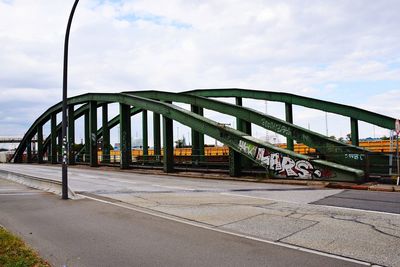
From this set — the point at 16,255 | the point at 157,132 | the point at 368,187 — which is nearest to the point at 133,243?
the point at 16,255

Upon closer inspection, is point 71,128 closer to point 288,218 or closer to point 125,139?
point 125,139

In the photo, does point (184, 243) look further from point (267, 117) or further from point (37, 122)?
point (37, 122)

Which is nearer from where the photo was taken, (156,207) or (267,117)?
(156,207)

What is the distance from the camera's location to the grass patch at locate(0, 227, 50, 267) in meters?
4.87

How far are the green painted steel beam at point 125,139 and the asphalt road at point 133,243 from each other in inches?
729

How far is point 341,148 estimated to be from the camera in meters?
19.4

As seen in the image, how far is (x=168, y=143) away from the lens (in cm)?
2344

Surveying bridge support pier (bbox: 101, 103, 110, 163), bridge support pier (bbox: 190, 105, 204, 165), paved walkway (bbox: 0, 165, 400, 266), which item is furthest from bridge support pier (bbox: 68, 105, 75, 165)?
paved walkway (bbox: 0, 165, 400, 266)

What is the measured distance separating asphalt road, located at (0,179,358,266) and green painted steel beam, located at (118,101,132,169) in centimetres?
1851

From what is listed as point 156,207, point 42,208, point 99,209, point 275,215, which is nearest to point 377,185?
point 275,215

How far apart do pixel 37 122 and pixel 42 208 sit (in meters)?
40.4

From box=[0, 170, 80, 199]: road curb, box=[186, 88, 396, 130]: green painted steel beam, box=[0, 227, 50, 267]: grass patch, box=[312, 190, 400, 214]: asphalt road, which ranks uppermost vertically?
box=[186, 88, 396, 130]: green painted steel beam

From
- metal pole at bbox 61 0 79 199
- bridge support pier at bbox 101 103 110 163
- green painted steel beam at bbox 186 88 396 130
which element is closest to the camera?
metal pole at bbox 61 0 79 199

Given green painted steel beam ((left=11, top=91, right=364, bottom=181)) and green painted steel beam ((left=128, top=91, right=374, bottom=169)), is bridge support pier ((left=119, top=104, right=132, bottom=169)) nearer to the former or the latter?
green painted steel beam ((left=11, top=91, right=364, bottom=181))
